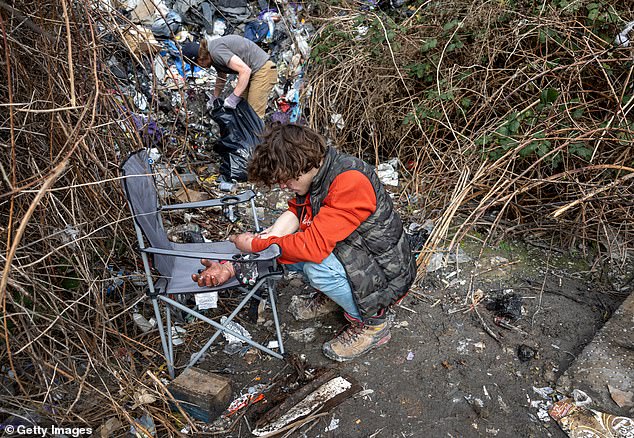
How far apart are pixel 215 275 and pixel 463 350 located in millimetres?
1494

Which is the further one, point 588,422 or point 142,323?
point 142,323

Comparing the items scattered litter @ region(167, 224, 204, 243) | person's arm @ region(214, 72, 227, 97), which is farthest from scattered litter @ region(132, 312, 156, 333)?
person's arm @ region(214, 72, 227, 97)

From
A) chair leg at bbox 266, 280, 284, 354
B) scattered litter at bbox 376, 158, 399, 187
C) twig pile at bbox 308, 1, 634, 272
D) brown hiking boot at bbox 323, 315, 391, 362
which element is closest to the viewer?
chair leg at bbox 266, 280, 284, 354

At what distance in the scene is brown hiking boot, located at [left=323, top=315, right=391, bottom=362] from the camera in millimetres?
2729

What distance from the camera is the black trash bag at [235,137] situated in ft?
15.3

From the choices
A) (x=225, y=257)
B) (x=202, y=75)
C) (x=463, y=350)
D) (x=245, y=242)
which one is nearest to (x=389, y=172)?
(x=463, y=350)

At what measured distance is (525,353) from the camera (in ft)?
8.89

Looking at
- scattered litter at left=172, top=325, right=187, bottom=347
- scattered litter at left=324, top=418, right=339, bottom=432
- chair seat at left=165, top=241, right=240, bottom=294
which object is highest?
chair seat at left=165, top=241, right=240, bottom=294

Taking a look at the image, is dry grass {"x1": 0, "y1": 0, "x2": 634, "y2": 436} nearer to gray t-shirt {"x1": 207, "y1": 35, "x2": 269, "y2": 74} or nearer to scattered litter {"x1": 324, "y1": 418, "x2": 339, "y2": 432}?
gray t-shirt {"x1": 207, "y1": 35, "x2": 269, "y2": 74}

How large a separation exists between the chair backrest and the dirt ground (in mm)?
663

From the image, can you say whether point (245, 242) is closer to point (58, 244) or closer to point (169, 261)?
point (169, 261)

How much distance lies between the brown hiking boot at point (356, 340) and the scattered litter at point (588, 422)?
95 cm

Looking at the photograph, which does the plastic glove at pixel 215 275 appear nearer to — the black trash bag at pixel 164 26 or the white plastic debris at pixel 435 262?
the white plastic debris at pixel 435 262

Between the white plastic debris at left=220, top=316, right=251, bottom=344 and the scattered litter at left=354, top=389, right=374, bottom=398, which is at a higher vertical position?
the scattered litter at left=354, top=389, right=374, bottom=398
